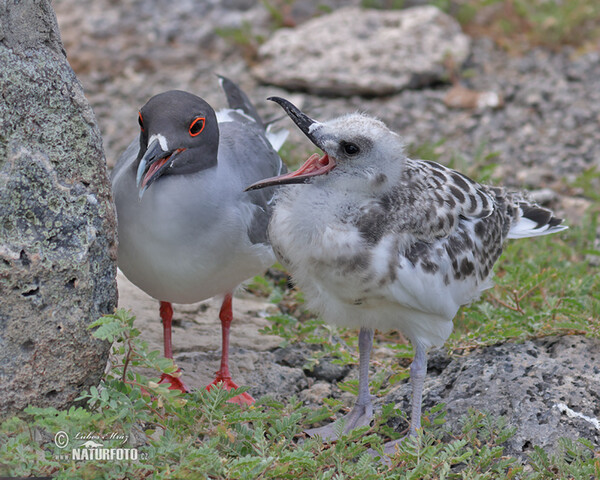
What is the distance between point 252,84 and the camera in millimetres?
9195

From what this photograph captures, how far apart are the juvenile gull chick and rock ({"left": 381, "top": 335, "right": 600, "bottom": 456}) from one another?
391 millimetres

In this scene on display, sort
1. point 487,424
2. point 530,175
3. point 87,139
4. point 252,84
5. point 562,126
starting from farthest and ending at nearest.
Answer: point 252,84
point 562,126
point 530,175
point 487,424
point 87,139

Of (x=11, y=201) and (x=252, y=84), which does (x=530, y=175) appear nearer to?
(x=252, y=84)

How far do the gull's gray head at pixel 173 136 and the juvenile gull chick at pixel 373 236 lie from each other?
572mm

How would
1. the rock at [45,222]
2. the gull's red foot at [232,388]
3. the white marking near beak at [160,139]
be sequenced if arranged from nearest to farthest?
the rock at [45,222], the white marking near beak at [160,139], the gull's red foot at [232,388]

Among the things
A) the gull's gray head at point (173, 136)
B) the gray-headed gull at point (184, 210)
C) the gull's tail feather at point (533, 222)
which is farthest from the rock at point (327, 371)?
the gull's gray head at point (173, 136)

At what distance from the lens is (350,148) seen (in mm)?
3920

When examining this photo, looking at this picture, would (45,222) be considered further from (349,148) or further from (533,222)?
(533,222)

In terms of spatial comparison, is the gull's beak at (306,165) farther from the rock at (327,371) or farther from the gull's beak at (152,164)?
the rock at (327,371)

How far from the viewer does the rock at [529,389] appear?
4184 mm

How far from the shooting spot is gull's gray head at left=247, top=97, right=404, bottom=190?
3.91m

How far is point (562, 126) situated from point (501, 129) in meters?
0.62

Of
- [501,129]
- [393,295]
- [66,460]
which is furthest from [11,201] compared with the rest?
[501,129]

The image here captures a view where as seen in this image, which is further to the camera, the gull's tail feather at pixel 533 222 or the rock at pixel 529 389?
the gull's tail feather at pixel 533 222
